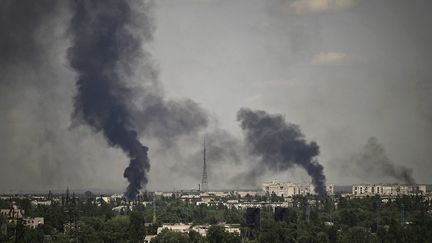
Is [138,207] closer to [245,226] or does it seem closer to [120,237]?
[245,226]

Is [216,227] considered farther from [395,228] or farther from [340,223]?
[340,223]

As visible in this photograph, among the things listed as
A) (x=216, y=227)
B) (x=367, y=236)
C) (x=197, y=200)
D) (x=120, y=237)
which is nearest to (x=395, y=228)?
(x=367, y=236)

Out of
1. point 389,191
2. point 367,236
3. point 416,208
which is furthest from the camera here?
point 389,191

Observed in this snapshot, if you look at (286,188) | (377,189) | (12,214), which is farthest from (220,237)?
(286,188)

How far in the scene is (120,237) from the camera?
4888cm

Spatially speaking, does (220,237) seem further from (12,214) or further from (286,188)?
(286,188)

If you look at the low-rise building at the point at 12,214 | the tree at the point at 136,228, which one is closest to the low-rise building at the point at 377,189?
the low-rise building at the point at 12,214

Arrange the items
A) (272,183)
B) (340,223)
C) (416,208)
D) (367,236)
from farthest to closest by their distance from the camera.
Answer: (272,183)
(416,208)
(340,223)
(367,236)

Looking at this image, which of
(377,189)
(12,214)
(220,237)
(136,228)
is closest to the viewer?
(220,237)

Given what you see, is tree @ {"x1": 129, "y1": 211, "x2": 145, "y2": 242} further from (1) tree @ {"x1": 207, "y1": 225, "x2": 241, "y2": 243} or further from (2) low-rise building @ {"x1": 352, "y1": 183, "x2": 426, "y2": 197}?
(2) low-rise building @ {"x1": 352, "y1": 183, "x2": 426, "y2": 197}

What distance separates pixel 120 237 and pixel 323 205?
33182 millimetres

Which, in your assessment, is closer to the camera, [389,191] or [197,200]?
[197,200]

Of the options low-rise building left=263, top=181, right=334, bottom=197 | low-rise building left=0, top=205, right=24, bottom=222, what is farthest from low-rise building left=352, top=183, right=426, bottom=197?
low-rise building left=0, top=205, right=24, bottom=222

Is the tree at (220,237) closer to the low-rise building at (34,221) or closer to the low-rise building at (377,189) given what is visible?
the low-rise building at (34,221)
